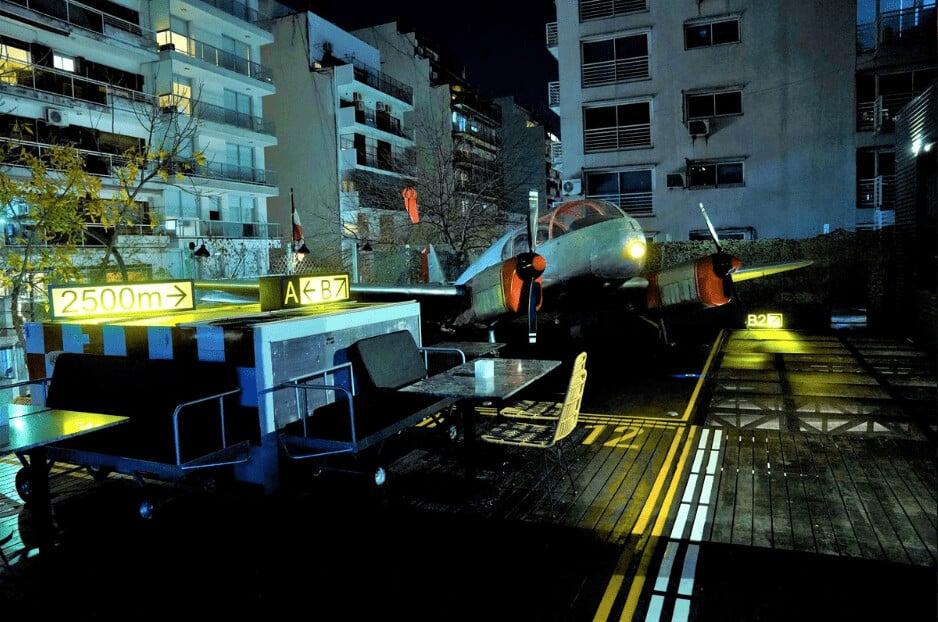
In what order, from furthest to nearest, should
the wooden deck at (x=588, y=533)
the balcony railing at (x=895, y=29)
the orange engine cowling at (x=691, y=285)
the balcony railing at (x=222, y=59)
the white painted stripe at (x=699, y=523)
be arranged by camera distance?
the balcony railing at (x=222, y=59), the balcony railing at (x=895, y=29), the orange engine cowling at (x=691, y=285), the white painted stripe at (x=699, y=523), the wooden deck at (x=588, y=533)

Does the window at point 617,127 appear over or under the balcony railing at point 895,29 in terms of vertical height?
under

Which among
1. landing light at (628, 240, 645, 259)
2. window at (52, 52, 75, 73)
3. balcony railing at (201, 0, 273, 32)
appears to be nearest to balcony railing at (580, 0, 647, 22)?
balcony railing at (201, 0, 273, 32)

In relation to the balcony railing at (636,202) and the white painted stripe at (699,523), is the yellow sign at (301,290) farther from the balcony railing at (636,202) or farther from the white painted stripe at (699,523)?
the balcony railing at (636,202)

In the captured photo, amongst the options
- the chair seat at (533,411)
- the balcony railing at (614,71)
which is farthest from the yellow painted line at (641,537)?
the balcony railing at (614,71)

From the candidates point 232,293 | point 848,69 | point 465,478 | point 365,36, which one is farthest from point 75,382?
point 365,36

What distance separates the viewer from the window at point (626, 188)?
26.6 m

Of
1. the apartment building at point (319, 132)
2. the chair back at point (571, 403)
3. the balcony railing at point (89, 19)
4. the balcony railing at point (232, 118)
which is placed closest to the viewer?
the chair back at point (571, 403)

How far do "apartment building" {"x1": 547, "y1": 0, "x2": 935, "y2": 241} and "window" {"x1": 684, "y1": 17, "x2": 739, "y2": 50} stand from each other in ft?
0.14

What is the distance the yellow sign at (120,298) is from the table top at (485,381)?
3.28 meters

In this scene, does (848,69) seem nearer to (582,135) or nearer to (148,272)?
(582,135)

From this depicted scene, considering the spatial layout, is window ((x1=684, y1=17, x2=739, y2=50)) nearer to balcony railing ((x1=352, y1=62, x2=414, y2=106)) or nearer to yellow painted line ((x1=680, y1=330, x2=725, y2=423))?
yellow painted line ((x1=680, y1=330, x2=725, y2=423))

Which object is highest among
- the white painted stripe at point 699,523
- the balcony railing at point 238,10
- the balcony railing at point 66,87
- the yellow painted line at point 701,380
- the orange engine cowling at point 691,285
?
the balcony railing at point 238,10

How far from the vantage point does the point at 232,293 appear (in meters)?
13.6

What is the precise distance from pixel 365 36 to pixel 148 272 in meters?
27.6
